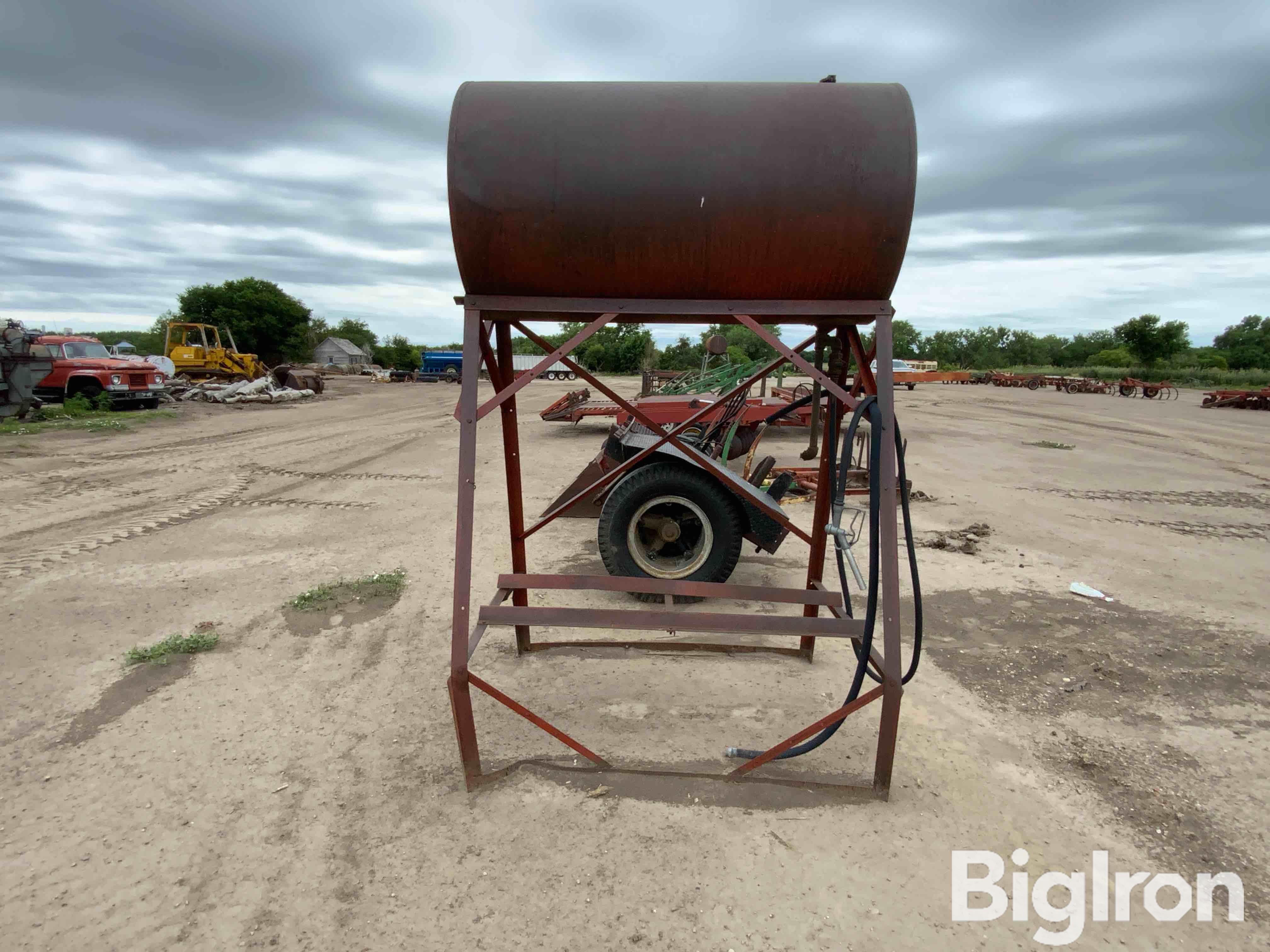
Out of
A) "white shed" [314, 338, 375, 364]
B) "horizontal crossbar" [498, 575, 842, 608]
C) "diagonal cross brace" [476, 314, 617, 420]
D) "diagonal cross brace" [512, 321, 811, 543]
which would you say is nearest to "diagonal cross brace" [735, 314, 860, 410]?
"diagonal cross brace" [476, 314, 617, 420]

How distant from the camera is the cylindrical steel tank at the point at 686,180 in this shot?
8.43 feet

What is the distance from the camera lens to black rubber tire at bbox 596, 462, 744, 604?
456 centimetres

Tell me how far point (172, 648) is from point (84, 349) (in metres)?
16.8

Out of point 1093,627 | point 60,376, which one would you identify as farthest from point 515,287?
point 60,376

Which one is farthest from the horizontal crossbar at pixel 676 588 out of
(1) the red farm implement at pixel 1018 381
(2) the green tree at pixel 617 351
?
(2) the green tree at pixel 617 351

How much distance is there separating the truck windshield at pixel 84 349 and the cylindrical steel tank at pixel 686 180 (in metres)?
18.3

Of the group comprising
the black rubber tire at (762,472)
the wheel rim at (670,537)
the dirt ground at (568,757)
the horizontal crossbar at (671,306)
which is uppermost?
the horizontal crossbar at (671,306)

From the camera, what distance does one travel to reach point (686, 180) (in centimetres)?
257

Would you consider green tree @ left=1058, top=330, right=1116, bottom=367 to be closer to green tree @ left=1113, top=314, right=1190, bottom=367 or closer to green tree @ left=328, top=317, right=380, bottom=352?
green tree @ left=1113, top=314, right=1190, bottom=367

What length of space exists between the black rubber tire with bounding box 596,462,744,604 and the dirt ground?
0.50m

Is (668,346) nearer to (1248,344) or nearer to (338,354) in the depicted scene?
(338,354)

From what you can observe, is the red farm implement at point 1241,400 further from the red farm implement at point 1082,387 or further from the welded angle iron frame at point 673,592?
the welded angle iron frame at point 673,592

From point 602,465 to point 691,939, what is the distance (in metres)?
3.94

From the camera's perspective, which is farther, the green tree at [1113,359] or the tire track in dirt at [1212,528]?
the green tree at [1113,359]
